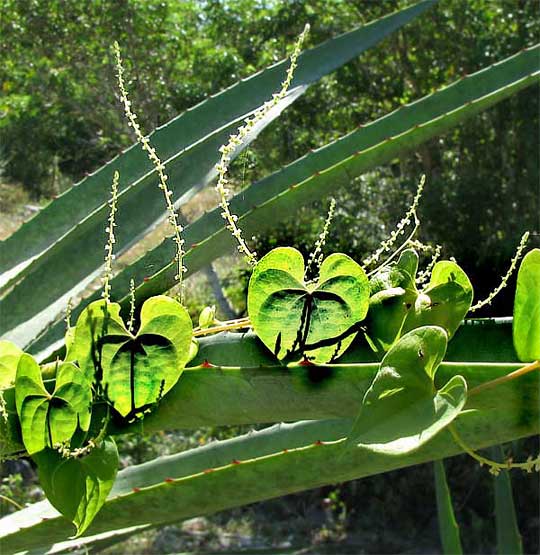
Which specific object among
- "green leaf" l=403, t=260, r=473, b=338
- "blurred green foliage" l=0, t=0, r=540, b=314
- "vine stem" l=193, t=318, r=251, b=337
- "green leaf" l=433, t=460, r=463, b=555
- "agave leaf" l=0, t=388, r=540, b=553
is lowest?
"green leaf" l=433, t=460, r=463, b=555

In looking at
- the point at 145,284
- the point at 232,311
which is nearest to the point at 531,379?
the point at 145,284

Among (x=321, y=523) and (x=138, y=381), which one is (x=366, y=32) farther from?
(x=321, y=523)

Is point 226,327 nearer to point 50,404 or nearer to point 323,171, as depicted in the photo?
point 50,404

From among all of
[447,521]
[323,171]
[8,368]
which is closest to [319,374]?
[8,368]

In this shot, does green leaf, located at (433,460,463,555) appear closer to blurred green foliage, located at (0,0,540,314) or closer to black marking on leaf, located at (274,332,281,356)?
black marking on leaf, located at (274,332,281,356)

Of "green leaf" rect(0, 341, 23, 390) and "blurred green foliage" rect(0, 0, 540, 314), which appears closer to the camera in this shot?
"green leaf" rect(0, 341, 23, 390)

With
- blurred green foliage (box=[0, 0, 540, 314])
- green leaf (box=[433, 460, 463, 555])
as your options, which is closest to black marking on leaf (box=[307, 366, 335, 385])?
green leaf (box=[433, 460, 463, 555])
